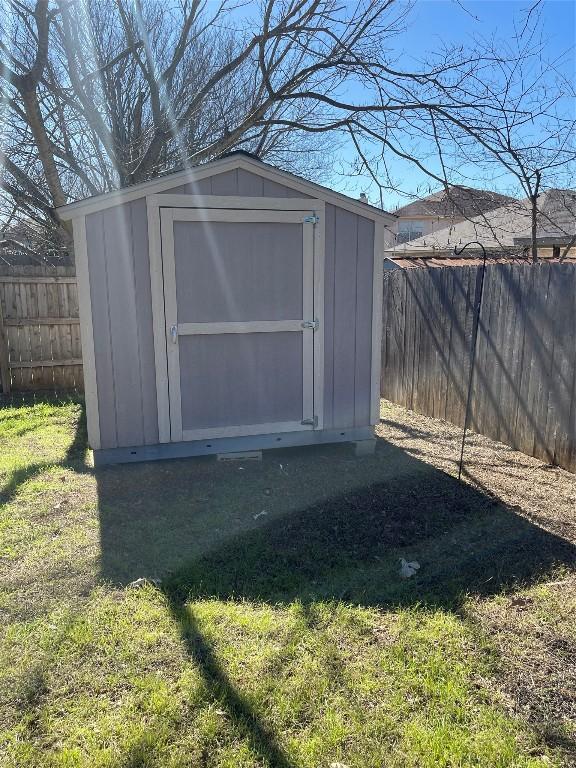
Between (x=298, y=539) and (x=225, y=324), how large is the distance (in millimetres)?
1932

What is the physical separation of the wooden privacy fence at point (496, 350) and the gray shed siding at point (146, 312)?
4.50ft

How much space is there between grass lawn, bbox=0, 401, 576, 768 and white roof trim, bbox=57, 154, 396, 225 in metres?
2.12

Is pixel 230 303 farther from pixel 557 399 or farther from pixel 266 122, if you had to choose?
pixel 266 122

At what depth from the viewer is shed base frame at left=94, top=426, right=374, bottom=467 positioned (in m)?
4.66

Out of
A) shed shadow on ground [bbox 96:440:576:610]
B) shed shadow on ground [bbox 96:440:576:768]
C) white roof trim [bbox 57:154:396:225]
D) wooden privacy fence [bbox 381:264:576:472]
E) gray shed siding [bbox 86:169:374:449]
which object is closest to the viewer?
shed shadow on ground [bbox 96:440:576:768]

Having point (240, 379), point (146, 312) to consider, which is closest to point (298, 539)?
point (240, 379)

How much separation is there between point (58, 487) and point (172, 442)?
0.93 m

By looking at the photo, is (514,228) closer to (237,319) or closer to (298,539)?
(237,319)

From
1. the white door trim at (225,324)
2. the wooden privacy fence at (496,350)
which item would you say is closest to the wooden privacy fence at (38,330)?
the white door trim at (225,324)

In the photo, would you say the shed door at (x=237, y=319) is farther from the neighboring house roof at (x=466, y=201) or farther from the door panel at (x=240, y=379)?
the neighboring house roof at (x=466, y=201)

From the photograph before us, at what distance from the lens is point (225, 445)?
485 centimetres

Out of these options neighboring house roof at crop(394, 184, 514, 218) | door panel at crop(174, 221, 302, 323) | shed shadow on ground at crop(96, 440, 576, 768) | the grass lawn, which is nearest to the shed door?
door panel at crop(174, 221, 302, 323)

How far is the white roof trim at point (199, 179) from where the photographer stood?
429cm

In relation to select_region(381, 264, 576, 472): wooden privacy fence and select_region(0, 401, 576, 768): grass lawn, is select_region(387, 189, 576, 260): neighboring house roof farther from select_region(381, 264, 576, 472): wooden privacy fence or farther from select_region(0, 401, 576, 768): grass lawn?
select_region(0, 401, 576, 768): grass lawn
